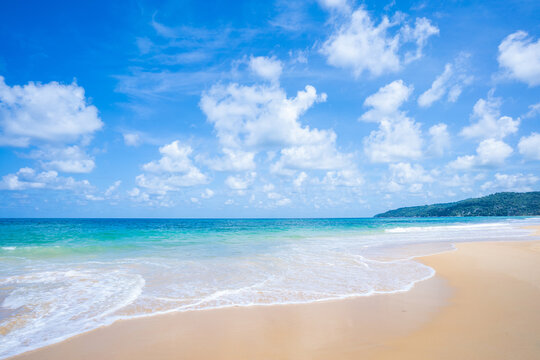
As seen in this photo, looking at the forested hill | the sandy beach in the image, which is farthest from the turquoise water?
the forested hill

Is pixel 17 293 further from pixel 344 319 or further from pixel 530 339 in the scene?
pixel 530 339

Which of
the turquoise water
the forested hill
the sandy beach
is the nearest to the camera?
the sandy beach

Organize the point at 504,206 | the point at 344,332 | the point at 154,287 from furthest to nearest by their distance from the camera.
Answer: the point at 504,206, the point at 154,287, the point at 344,332

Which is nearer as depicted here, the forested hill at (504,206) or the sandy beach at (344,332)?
the sandy beach at (344,332)

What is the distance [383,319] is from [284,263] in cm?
683

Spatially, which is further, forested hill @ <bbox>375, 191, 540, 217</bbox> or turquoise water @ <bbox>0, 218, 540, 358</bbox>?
forested hill @ <bbox>375, 191, 540, 217</bbox>

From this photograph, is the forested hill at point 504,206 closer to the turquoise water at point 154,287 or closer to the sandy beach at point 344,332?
the turquoise water at point 154,287

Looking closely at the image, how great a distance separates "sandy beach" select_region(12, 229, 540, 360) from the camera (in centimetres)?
402

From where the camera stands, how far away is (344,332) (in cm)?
468

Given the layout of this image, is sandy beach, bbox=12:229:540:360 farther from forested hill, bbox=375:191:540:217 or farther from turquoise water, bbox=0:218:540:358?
forested hill, bbox=375:191:540:217

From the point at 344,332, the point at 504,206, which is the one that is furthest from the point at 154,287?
the point at 504,206

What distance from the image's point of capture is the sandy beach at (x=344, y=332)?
402 centimetres

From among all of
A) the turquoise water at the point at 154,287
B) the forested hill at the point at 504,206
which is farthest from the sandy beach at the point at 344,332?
the forested hill at the point at 504,206

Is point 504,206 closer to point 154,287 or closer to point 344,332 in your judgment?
point 344,332
